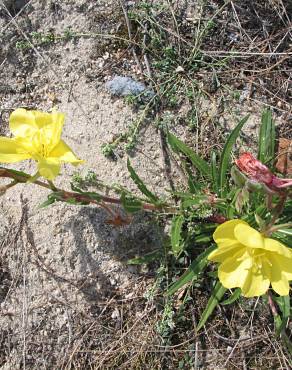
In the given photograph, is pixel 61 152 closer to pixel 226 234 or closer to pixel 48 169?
pixel 48 169

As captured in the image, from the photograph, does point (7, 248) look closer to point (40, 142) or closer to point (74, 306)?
point (74, 306)

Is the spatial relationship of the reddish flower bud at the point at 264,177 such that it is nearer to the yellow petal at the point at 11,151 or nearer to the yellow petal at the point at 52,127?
the yellow petal at the point at 52,127

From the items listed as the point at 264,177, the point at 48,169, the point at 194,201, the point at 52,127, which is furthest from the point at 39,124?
the point at 264,177

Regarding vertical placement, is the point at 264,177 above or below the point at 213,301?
above

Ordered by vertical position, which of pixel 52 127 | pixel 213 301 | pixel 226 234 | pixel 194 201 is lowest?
pixel 213 301

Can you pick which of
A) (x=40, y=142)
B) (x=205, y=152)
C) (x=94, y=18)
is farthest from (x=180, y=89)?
(x=40, y=142)

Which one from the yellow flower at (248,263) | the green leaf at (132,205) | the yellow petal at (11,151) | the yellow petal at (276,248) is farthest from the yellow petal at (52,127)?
the yellow petal at (276,248)

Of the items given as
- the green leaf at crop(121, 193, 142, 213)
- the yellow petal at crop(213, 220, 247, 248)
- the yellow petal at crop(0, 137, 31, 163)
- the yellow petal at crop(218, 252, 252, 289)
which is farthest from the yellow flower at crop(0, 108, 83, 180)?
the yellow petal at crop(218, 252, 252, 289)
